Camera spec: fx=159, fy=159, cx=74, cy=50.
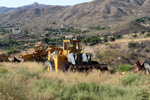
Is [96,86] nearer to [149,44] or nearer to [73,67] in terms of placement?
→ [73,67]

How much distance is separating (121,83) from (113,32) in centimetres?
5511

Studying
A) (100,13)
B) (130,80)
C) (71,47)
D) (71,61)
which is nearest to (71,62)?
(71,61)

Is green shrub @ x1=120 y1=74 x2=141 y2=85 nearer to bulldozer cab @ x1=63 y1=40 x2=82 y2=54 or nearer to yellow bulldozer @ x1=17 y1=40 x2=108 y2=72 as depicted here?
yellow bulldozer @ x1=17 y1=40 x2=108 y2=72

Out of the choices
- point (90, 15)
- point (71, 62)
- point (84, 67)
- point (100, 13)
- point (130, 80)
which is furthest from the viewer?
point (90, 15)

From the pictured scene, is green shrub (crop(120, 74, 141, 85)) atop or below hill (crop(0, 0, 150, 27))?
below

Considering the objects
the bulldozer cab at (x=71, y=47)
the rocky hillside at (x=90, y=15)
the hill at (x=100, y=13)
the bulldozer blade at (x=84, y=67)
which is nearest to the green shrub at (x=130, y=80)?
the bulldozer blade at (x=84, y=67)

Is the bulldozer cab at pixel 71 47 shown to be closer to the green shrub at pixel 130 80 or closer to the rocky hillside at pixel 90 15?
the green shrub at pixel 130 80

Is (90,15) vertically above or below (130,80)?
above

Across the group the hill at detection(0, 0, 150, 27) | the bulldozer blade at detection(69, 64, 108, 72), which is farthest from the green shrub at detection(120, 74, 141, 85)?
the hill at detection(0, 0, 150, 27)

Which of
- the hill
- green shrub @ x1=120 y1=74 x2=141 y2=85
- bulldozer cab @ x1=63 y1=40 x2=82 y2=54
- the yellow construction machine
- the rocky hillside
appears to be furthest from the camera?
the hill

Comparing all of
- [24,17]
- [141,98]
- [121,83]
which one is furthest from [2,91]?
[24,17]

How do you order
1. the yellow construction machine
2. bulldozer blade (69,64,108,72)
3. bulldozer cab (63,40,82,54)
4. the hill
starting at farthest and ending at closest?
the hill → bulldozer cab (63,40,82,54) → the yellow construction machine → bulldozer blade (69,64,108,72)

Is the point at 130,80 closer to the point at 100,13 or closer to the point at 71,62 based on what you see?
the point at 71,62

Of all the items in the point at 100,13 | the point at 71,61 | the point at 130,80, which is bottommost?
the point at 130,80
